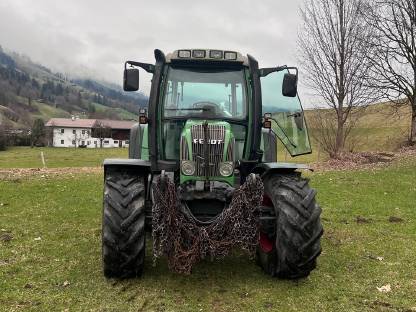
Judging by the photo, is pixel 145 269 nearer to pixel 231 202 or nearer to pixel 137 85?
pixel 231 202

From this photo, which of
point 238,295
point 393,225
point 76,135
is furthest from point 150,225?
point 76,135

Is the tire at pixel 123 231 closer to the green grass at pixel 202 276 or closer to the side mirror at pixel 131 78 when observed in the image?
the green grass at pixel 202 276

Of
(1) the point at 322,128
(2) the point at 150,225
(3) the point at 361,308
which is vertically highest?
(1) the point at 322,128

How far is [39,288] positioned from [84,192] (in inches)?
307

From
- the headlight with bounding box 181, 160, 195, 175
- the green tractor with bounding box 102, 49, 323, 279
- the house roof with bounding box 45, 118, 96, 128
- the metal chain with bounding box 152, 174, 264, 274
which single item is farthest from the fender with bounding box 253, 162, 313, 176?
the house roof with bounding box 45, 118, 96, 128

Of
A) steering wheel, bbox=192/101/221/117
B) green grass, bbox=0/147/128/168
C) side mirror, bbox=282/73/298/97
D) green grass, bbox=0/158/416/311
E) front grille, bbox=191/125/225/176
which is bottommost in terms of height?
green grass, bbox=0/147/128/168

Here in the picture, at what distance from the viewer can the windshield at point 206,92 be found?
6465mm

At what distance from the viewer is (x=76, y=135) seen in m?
114

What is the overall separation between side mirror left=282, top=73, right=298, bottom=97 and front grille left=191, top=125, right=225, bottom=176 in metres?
1.22

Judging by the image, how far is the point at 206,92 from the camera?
260 inches

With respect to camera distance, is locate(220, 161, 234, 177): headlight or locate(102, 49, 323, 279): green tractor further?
locate(220, 161, 234, 177): headlight

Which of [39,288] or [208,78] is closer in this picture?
[39,288]

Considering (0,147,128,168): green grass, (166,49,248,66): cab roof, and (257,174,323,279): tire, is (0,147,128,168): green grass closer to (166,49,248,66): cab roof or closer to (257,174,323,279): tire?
(166,49,248,66): cab roof

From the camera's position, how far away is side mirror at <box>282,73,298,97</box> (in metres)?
6.29
